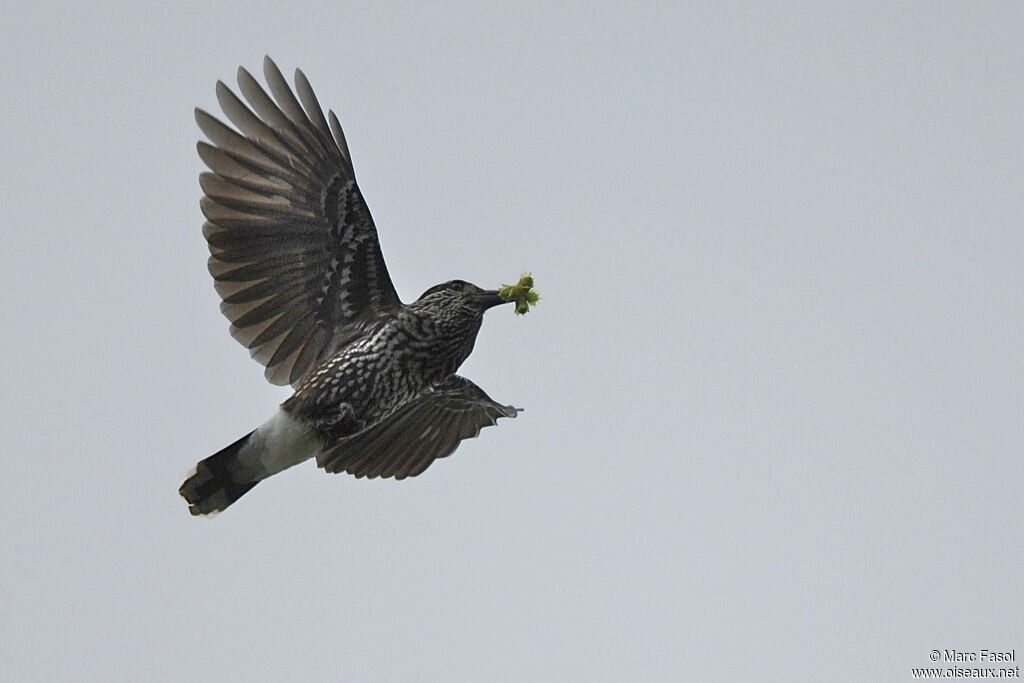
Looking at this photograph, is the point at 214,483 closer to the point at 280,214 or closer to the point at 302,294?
the point at 302,294

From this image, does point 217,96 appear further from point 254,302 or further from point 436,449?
point 436,449

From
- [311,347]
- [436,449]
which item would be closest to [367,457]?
[436,449]

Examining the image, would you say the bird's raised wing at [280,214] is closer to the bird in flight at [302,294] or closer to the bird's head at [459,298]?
the bird in flight at [302,294]

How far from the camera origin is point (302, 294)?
11727mm

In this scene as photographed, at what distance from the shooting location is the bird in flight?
37.6 ft

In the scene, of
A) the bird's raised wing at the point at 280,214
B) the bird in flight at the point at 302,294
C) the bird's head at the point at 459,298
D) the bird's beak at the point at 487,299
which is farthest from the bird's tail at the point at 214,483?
the bird's beak at the point at 487,299

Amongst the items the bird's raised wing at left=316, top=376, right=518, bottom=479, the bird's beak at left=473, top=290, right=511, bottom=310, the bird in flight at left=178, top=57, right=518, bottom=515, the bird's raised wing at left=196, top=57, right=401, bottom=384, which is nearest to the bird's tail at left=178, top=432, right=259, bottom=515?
the bird in flight at left=178, top=57, right=518, bottom=515

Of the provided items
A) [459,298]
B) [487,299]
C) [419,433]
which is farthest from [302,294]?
[419,433]

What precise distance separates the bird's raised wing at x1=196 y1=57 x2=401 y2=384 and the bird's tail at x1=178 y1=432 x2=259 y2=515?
2.41 ft

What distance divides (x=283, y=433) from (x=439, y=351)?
48.2 inches

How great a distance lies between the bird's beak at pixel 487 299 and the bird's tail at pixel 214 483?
6.34ft

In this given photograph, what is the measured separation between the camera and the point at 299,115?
37.9 ft

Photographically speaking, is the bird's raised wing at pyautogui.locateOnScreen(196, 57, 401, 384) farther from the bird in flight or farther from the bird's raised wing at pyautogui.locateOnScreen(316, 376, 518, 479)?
the bird's raised wing at pyautogui.locateOnScreen(316, 376, 518, 479)

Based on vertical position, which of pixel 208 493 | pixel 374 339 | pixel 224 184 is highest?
pixel 224 184
